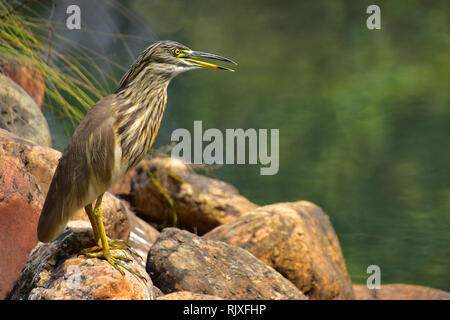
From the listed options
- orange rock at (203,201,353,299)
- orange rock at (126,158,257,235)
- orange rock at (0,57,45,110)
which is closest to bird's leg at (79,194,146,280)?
orange rock at (203,201,353,299)

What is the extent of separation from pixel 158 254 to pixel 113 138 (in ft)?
2.29

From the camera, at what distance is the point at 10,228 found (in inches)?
73.6

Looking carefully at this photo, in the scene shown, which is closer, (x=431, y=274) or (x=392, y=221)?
(x=431, y=274)

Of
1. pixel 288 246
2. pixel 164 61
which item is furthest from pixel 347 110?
pixel 164 61

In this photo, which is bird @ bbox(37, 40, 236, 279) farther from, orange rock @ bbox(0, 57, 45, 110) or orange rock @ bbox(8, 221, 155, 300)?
orange rock @ bbox(0, 57, 45, 110)

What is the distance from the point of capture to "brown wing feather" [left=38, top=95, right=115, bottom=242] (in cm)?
152

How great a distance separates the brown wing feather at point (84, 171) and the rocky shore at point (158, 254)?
17 cm

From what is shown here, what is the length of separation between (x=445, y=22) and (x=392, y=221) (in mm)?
2171

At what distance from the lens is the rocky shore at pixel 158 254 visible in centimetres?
162

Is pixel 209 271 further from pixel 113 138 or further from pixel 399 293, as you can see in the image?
pixel 399 293

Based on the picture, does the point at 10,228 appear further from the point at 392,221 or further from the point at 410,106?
the point at 410,106

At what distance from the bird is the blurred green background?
3.11 m

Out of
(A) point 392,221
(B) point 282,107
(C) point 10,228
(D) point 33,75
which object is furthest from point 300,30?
(C) point 10,228
